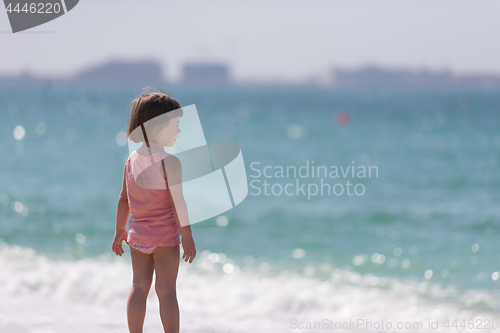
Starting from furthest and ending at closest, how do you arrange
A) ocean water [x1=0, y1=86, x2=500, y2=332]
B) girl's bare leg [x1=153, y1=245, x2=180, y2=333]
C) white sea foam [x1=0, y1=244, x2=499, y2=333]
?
ocean water [x1=0, y1=86, x2=500, y2=332] → white sea foam [x1=0, y1=244, x2=499, y2=333] → girl's bare leg [x1=153, y1=245, x2=180, y2=333]

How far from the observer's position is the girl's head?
199 centimetres

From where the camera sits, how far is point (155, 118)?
1994mm

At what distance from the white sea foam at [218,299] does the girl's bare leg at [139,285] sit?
0.77m

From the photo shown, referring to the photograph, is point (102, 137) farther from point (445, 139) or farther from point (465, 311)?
point (465, 311)

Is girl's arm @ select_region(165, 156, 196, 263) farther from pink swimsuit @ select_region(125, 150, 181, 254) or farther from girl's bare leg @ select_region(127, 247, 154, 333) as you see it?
girl's bare leg @ select_region(127, 247, 154, 333)

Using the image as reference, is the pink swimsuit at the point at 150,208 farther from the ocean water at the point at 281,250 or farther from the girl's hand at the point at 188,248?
the ocean water at the point at 281,250

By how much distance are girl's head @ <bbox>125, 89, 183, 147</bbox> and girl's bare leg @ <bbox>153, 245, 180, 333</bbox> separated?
0.49m

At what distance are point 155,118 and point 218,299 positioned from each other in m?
2.39

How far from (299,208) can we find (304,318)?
4.92 meters

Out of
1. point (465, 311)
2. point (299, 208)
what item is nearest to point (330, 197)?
point (299, 208)

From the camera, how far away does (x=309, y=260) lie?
19.2ft

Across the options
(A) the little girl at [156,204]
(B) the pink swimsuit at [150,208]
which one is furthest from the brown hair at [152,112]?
(B) the pink swimsuit at [150,208]

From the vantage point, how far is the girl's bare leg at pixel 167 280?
6.68ft

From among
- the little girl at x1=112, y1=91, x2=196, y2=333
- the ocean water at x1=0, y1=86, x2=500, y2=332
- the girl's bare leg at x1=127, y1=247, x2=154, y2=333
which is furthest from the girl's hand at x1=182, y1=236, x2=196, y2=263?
the ocean water at x1=0, y1=86, x2=500, y2=332
